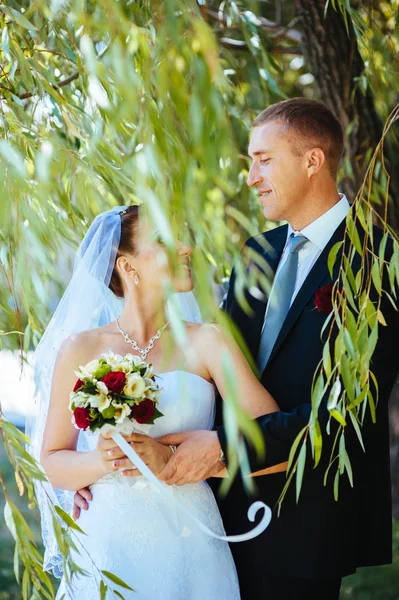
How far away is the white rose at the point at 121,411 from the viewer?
1928 millimetres

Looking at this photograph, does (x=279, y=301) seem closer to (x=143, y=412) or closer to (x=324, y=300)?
(x=324, y=300)

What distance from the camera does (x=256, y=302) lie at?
2342 millimetres

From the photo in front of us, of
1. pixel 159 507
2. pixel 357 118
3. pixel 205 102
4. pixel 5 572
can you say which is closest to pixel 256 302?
pixel 159 507

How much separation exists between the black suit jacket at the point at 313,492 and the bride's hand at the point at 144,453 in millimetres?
157

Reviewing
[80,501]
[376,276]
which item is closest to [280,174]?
[376,276]

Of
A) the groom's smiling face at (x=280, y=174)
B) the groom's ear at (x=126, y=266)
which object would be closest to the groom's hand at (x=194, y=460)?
the groom's ear at (x=126, y=266)

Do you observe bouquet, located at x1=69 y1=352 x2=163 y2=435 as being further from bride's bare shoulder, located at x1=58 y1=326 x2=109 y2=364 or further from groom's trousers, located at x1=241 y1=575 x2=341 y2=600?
groom's trousers, located at x1=241 y1=575 x2=341 y2=600

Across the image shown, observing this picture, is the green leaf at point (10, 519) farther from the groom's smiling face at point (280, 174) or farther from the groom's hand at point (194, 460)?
the groom's smiling face at point (280, 174)

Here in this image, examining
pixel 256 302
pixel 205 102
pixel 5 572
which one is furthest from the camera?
pixel 5 572

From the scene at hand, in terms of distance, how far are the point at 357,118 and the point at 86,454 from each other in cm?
177

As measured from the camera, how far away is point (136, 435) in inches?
79.8

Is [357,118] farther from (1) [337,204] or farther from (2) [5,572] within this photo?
(2) [5,572]

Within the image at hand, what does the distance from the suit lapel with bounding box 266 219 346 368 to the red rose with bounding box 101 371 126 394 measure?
0.45 meters

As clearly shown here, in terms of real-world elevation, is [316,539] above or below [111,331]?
below
